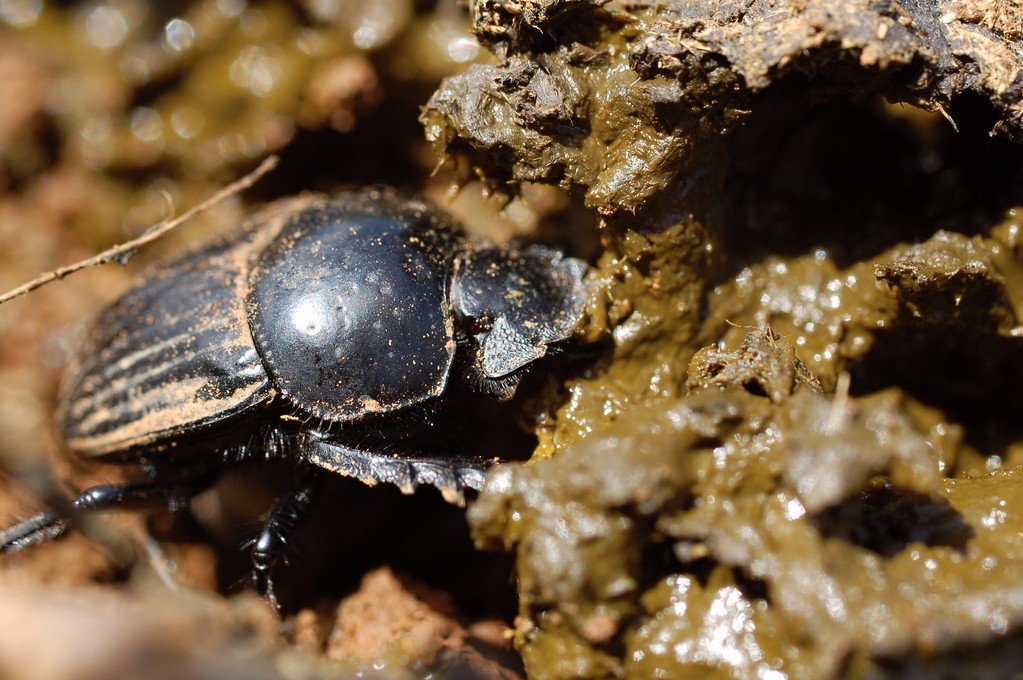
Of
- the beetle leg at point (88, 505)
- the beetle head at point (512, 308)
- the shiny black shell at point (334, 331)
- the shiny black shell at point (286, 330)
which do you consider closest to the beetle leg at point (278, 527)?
the shiny black shell at point (334, 331)

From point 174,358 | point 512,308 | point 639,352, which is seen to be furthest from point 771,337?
point 174,358

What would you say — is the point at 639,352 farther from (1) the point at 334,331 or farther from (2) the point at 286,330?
(2) the point at 286,330

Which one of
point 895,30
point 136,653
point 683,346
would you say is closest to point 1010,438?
point 683,346

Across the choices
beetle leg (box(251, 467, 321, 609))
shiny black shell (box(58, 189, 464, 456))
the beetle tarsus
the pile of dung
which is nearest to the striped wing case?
shiny black shell (box(58, 189, 464, 456))

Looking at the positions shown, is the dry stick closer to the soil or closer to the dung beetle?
the dung beetle

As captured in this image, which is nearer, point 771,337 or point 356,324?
point 771,337

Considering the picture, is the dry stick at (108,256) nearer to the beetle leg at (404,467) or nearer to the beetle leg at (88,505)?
the beetle leg at (88,505)

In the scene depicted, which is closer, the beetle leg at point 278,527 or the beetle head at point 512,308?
the beetle head at point 512,308
